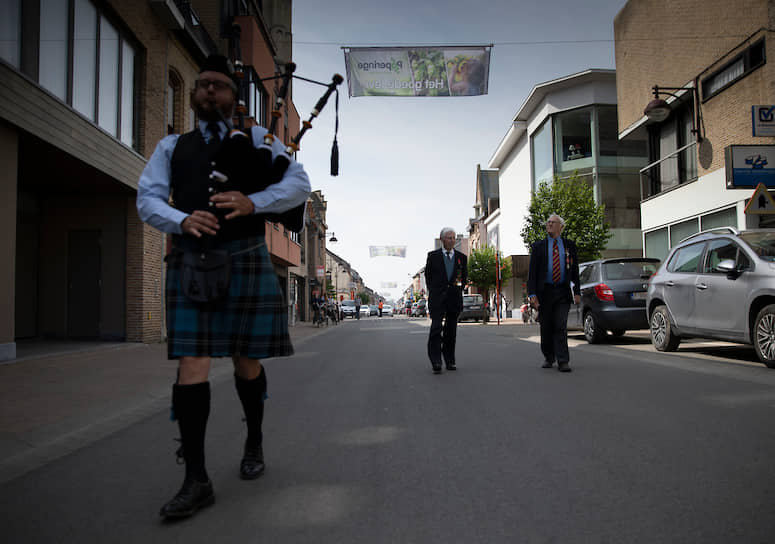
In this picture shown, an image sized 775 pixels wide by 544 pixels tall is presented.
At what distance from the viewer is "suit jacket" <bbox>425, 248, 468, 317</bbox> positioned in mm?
7230

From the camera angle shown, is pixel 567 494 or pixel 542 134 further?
pixel 542 134

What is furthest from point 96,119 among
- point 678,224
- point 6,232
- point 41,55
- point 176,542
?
point 678,224

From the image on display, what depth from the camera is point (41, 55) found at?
959cm

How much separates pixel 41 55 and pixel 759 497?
36.8 feet

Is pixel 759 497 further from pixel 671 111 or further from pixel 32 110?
pixel 671 111

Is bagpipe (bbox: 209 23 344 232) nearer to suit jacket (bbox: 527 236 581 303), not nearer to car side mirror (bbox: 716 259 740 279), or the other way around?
suit jacket (bbox: 527 236 581 303)

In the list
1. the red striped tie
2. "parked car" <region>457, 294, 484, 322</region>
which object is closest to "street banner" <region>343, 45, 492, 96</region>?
the red striped tie

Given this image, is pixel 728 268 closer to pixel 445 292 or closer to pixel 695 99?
pixel 445 292

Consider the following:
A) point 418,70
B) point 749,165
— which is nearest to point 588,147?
point 418,70

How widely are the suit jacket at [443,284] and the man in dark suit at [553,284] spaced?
0.89 m

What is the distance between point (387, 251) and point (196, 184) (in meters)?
82.9

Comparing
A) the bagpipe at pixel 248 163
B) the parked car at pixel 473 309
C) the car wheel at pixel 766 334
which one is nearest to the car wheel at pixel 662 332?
the car wheel at pixel 766 334

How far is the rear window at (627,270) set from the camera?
11.0 meters

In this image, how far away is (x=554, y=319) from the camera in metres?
7.13
